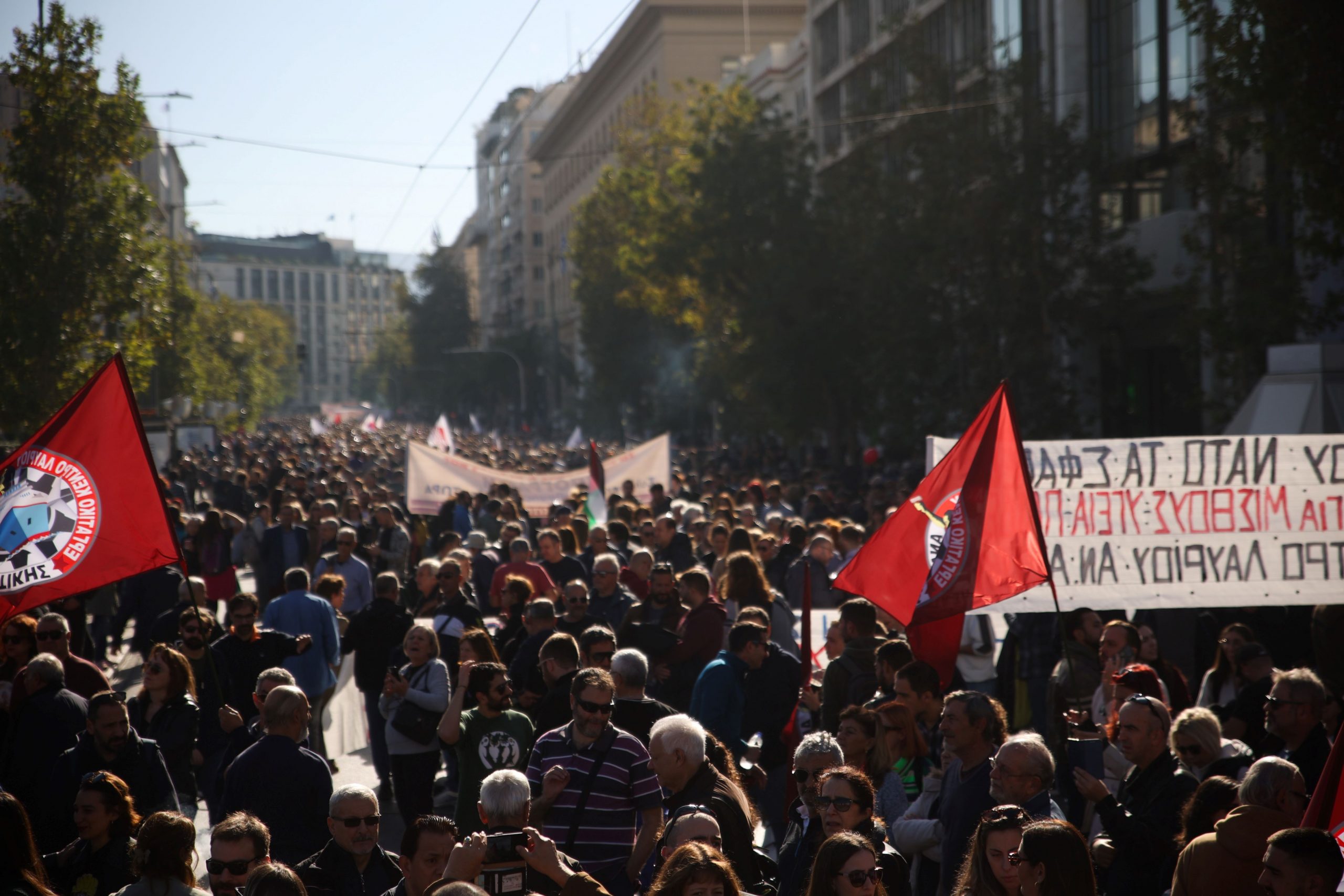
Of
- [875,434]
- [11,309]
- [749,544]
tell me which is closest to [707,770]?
[749,544]

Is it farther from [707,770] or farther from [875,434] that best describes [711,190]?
[707,770]

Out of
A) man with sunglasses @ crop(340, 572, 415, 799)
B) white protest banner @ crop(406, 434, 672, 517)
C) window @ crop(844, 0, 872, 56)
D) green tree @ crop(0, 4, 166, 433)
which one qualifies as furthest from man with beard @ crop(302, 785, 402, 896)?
window @ crop(844, 0, 872, 56)

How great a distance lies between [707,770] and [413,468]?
14.2m

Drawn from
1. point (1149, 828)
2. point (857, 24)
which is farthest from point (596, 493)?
point (857, 24)

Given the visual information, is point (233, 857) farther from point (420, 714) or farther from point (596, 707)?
point (420, 714)

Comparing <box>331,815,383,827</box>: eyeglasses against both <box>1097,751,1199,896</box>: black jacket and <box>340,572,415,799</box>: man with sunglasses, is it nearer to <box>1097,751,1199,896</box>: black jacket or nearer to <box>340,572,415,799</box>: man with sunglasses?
<box>1097,751,1199,896</box>: black jacket

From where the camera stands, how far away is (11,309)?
2008 centimetres

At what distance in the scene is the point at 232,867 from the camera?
15.8ft

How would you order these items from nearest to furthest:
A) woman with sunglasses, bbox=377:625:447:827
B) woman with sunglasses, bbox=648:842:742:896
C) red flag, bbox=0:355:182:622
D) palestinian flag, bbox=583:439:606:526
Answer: woman with sunglasses, bbox=648:842:742:896 < red flag, bbox=0:355:182:622 < woman with sunglasses, bbox=377:625:447:827 < palestinian flag, bbox=583:439:606:526

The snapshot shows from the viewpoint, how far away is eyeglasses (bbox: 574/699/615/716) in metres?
5.72

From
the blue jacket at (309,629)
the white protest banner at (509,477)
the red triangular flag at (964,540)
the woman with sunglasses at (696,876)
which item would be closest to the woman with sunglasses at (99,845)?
the woman with sunglasses at (696,876)

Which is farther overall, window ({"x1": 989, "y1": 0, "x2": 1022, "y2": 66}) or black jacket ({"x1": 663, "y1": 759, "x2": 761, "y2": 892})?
window ({"x1": 989, "y1": 0, "x2": 1022, "y2": 66})

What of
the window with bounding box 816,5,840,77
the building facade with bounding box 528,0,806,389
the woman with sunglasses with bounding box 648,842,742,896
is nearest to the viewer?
the woman with sunglasses with bounding box 648,842,742,896

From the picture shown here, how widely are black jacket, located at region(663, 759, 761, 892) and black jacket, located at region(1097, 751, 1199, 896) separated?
4.29 feet
